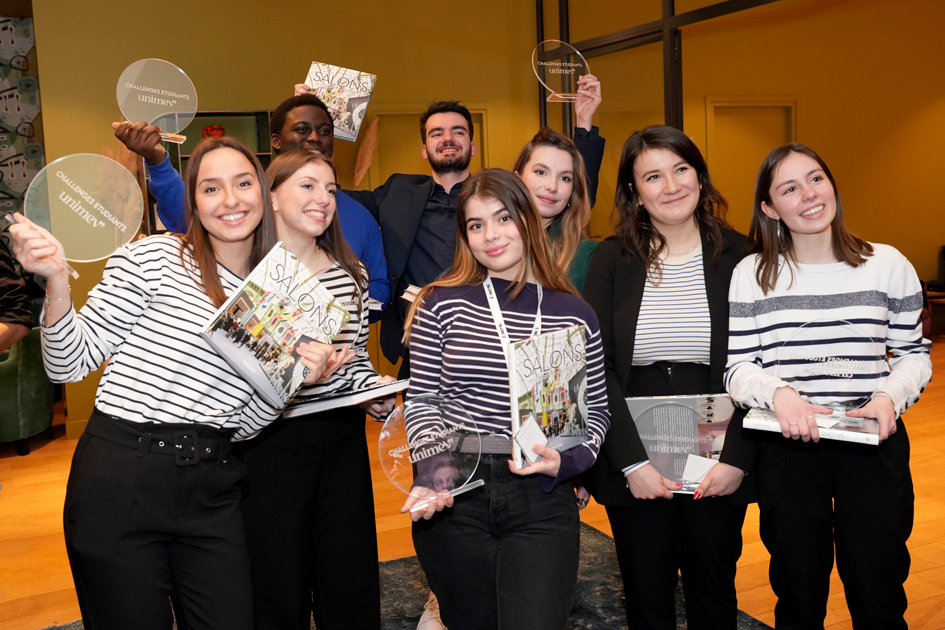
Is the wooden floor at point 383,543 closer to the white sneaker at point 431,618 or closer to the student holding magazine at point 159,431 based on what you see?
the white sneaker at point 431,618

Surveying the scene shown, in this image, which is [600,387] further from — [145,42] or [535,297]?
[145,42]

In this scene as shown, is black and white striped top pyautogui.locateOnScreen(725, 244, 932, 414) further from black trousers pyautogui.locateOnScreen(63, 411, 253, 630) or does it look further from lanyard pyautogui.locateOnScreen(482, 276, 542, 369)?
black trousers pyautogui.locateOnScreen(63, 411, 253, 630)

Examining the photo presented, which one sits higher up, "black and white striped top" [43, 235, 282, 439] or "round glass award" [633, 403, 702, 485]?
"black and white striped top" [43, 235, 282, 439]

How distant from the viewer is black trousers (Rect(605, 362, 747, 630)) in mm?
1973

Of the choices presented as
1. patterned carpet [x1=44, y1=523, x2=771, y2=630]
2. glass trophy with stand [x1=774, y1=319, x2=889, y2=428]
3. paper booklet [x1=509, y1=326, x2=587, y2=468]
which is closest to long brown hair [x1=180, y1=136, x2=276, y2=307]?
paper booklet [x1=509, y1=326, x2=587, y2=468]

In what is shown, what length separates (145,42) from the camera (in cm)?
595

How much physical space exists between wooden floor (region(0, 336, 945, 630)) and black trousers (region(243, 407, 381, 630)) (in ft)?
3.74

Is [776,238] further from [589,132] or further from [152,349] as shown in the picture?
[152,349]

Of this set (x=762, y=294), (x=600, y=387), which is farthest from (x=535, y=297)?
(x=762, y=294)

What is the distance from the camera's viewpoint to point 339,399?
1.98 metres

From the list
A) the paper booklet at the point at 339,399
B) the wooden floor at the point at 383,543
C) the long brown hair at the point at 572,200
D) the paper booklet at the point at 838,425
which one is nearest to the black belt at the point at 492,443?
the paper booklet at the point at 339,399

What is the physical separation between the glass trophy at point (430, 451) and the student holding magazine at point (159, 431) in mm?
233

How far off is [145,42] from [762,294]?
5649mm

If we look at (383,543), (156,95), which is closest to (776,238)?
(156,95)
